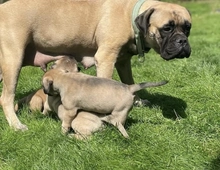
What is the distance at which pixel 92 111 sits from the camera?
3.84m

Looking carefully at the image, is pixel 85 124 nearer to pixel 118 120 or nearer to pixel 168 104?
pixel 118 120

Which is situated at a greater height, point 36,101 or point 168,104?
point 36,101

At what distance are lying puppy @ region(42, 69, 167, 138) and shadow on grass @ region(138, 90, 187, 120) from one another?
87 cm

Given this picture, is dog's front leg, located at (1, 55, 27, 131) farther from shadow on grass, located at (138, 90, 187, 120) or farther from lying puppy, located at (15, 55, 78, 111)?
shadow on grass, located at (138, 90, 187, 120)

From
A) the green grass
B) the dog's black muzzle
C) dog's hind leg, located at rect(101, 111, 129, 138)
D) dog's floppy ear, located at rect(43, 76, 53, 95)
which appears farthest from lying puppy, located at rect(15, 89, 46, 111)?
the dog's black muzzle

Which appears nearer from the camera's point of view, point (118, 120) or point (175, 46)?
point (118, 120)

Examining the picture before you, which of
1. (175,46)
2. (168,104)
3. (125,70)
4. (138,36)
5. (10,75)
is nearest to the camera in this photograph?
(175,46)

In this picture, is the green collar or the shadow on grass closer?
the green collar

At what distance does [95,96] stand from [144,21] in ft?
3.66

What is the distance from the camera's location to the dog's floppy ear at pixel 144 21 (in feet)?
14.0

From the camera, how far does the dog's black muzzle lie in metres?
4.27

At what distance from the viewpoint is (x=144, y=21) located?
14.0 ft

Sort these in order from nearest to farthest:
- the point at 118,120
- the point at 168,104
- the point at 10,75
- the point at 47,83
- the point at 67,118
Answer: the point at 118,120
the point at 67,118
the point at 47,83
the point at 10,75
the point at 168,104

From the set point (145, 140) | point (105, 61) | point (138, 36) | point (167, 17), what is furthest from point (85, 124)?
point (167, 17)
